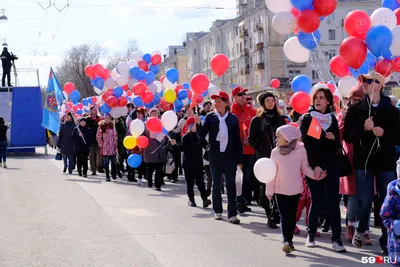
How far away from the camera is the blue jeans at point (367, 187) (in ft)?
26.7

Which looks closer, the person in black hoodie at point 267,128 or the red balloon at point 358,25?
the red balloon at point 358,25

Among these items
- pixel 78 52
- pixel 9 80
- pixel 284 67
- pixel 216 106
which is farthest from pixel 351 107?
pixel 78 52

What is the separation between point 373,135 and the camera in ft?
26.7

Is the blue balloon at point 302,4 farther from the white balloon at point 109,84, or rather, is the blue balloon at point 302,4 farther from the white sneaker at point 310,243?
the white balloon at point 109,84

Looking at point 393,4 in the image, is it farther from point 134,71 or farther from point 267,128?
point 134,71

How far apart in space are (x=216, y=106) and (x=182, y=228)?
1.96 metres

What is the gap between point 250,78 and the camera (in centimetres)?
7850

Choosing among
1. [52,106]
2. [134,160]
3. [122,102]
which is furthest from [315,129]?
[52,106]

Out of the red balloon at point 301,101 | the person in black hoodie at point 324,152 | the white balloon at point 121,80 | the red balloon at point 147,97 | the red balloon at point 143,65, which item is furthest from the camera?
the red balloon at point 143,65

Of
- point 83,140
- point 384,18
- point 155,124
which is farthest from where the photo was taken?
point 83,140

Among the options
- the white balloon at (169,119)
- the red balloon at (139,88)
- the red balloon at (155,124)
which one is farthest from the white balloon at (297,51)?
the red balloon at (139,88)

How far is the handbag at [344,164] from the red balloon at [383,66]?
180 cm

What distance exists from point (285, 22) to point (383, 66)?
4.90 feet

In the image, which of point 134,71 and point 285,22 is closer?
point 285,22
